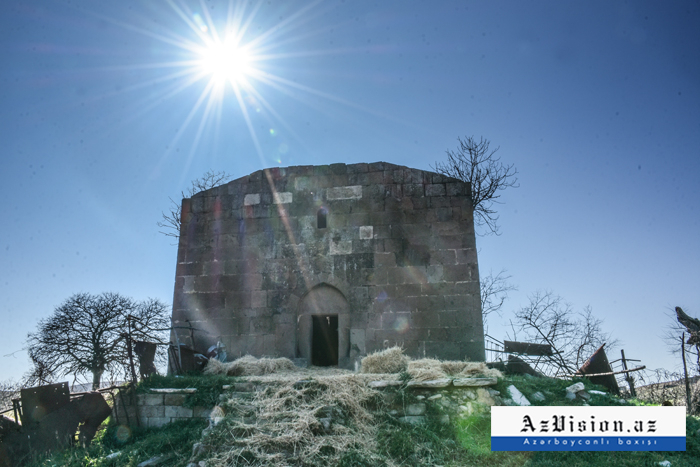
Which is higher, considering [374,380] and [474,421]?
[374,380]

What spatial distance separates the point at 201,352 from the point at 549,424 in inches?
285

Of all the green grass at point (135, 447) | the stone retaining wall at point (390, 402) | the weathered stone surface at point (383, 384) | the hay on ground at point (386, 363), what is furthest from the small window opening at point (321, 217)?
the green grass at point (135, 447)

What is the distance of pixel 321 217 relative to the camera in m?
11.2

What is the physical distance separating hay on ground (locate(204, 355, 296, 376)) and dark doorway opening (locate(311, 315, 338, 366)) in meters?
2.32

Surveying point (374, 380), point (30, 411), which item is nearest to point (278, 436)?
point (374, 380)

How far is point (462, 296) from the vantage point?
10188 millimetres

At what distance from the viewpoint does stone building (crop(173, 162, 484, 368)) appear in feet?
33.6

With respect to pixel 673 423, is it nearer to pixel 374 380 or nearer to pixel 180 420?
pixel 374 380

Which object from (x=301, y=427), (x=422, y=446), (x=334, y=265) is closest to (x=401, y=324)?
(x=334, y=265)

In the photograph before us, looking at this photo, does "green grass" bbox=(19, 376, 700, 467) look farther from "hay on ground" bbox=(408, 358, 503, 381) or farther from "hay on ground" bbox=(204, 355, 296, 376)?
"hay on ground" bbox=(204, 355, 296, 376)

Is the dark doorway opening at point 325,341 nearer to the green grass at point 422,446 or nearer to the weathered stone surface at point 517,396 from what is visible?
the green grass at point 422,446

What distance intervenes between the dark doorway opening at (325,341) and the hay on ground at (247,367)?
2.32m

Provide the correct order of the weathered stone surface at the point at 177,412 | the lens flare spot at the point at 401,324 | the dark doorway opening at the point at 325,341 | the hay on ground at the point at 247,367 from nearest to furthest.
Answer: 1. the weathered stone surface at the point at 177,412
2. the hay on ground at the point at 247,367
3. the lens flare spot at the point at 401,324
4. the dark doorway opening at the point at 325,341

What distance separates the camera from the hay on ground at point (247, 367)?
9.01 metres
